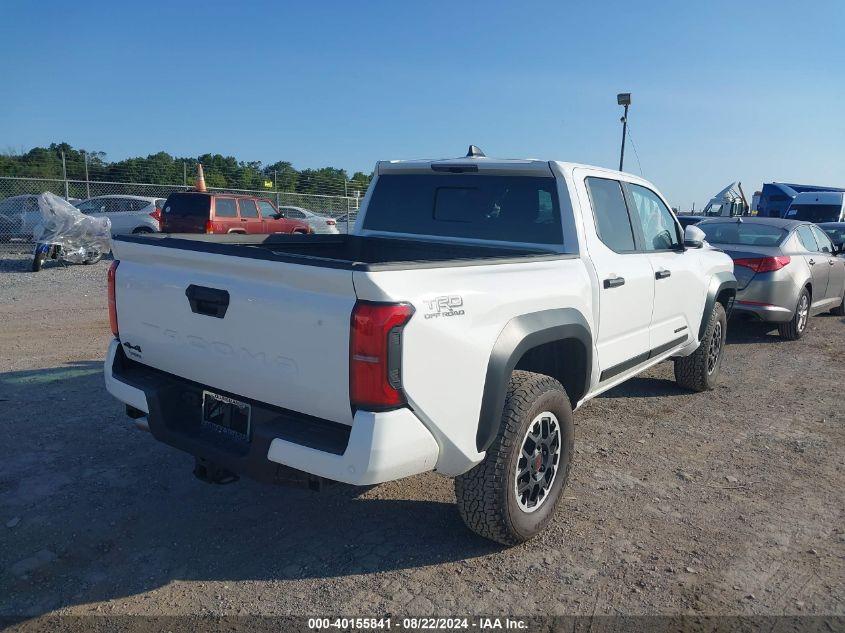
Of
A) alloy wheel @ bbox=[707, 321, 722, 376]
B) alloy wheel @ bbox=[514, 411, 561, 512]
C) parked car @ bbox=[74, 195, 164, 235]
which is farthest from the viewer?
parked car @ bbox=[74, 195, 164, 235]

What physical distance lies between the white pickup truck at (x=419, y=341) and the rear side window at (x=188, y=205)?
11.6 meters

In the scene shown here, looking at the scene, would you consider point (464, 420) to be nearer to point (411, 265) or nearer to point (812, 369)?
point (411, 265)

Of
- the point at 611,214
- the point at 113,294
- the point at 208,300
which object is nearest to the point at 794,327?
the point at 611,214

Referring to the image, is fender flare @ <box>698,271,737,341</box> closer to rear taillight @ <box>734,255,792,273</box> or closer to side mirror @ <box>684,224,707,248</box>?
side mirror @ <box>684,224,707,248</box>

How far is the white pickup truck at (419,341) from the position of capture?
2.46 metres

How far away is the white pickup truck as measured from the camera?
2.46 metres

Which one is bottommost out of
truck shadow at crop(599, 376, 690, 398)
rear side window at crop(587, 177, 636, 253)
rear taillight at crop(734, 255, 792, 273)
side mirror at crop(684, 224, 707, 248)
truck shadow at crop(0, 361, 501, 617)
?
truck shadow at crop(599, 376, 690, 398)

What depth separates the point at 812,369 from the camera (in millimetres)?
7113

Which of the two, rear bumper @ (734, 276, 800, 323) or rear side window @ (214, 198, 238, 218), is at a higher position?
rear side window @ (214, 198, 238, 218)

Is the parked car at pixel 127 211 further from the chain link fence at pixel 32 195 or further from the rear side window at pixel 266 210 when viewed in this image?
the rear side window at pixel 266 210

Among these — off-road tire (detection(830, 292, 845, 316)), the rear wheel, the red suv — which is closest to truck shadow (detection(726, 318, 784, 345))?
off-road tire (detection(830, 292, 845, 316))

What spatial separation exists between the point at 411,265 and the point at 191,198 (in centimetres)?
1412

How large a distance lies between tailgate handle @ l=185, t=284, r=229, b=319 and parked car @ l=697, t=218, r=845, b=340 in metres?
7.20

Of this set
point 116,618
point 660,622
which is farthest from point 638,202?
point 116,618
